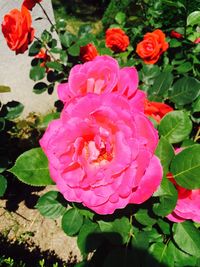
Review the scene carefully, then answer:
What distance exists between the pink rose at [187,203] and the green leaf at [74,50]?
1.03 metres

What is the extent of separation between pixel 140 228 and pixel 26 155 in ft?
1.43

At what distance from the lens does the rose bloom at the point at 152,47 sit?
5.59 ft

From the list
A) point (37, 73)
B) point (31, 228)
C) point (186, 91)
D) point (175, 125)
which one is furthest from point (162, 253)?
point (31, 228)

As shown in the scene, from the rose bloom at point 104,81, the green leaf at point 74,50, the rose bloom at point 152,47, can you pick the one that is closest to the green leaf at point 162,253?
the rose bloom at point 104,81

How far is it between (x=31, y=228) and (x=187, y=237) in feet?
5.81

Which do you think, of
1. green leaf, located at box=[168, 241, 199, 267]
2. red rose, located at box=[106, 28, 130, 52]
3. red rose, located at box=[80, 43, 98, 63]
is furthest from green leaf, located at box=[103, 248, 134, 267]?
red rose, located at box=[106, 28, 130, 52]

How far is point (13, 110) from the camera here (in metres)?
1.94

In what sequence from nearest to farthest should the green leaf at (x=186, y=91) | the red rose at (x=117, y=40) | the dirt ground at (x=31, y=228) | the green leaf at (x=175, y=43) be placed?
the green leaf at (x=186, y=91)
the green leaf at (x=175, y=43)
the red rose at (x=117, y=40)
the dirt ground at (x=31, y=228)

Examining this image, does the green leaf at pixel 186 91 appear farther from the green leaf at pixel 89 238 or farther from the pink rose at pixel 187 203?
the green leaf at pixel 89 238

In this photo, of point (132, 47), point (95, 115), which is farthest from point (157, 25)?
point (95, 115)

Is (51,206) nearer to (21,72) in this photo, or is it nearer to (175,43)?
(175,43)

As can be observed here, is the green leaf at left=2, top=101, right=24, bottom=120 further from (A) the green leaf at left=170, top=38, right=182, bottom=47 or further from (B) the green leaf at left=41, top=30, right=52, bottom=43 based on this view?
(A) the green leaf at left=170, top=38, right=182, bottom=47

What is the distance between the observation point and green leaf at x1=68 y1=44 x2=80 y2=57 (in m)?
1.79

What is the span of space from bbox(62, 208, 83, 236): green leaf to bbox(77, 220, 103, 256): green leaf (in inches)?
0.8
